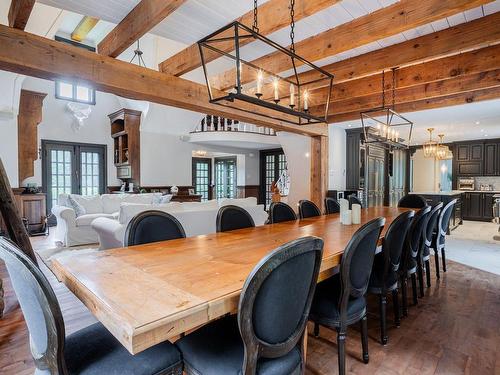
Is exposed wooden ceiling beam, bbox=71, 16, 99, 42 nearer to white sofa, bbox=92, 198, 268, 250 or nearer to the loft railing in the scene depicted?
the loft railing

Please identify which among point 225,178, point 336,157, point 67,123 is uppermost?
point 67,123

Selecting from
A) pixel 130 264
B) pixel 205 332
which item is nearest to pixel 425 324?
pixel 205 332

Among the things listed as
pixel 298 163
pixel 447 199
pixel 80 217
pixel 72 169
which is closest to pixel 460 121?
pixel 447 199

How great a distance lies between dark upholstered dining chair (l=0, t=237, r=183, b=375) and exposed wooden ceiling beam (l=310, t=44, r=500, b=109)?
441 centimetres

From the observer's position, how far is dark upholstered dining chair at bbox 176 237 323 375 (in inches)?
42.5

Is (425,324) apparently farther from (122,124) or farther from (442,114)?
(122,124)

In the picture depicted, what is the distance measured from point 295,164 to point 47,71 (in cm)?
542

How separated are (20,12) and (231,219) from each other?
2405 mm

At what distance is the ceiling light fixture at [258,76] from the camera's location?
1945mm

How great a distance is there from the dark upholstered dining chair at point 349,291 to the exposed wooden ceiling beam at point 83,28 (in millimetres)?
7315

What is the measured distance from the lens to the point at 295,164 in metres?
7.26

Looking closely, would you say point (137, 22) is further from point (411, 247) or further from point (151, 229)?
point (411, 247)

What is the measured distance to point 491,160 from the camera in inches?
344

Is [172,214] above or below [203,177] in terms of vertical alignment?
below
